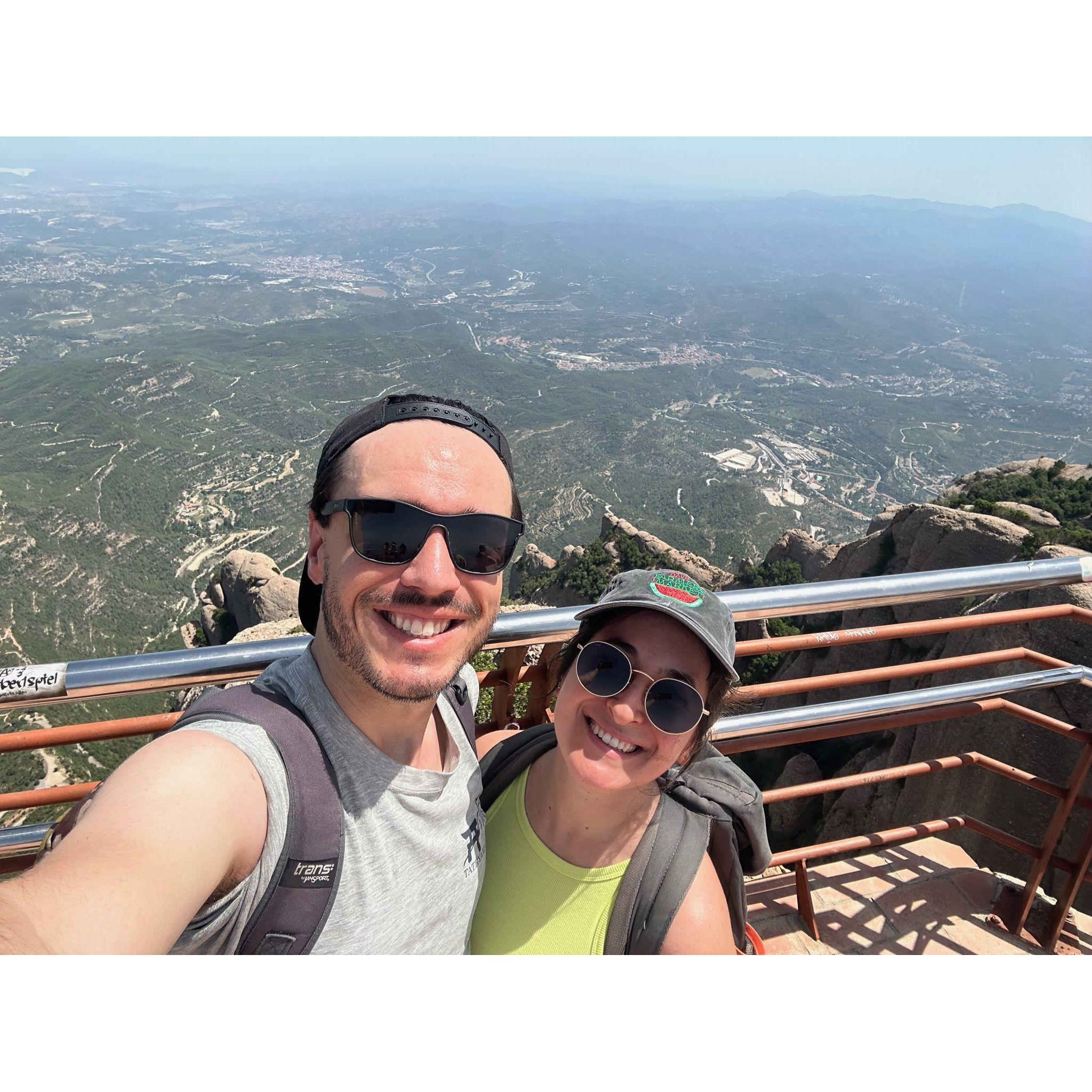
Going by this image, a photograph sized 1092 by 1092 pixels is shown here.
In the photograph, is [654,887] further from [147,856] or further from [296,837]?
[147,856]

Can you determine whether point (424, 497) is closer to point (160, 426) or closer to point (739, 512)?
point (739, 512)

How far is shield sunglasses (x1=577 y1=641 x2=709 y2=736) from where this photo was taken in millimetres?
1826

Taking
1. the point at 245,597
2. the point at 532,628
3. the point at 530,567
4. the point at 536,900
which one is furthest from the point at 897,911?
the point at 530,567

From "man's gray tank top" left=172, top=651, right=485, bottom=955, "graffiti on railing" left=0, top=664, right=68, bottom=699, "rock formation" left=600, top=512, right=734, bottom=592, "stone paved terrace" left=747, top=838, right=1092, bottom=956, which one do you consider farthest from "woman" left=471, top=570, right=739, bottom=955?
"rock formation" left=600, top=512, right=734, bottom=592

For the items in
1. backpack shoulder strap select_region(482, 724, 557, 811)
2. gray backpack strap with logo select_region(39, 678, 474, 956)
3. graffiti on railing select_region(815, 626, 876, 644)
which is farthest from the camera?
graffiti on railing select_region(815, 626, 876, 644)

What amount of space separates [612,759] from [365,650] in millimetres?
728

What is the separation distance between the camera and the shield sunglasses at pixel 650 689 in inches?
71.9

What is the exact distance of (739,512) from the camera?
2751 inches

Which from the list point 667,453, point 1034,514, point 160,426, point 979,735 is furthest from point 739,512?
point 160,426

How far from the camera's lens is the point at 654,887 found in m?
1.74

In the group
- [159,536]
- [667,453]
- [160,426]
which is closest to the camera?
[159,536]

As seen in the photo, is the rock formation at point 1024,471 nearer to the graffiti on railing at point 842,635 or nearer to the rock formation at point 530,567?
the rock formation at point 530,567

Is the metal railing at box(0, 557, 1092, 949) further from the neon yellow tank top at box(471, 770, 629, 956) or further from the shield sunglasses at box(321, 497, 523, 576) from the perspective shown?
the neon yellow tank top at box(471, 770, 629, 956)

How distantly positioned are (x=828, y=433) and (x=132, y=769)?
419 feet
